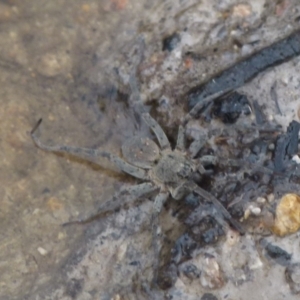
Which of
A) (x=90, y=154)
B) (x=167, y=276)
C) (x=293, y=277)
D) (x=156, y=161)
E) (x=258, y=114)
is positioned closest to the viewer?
(x=293, y=277)

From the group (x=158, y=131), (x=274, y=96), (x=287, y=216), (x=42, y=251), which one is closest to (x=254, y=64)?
(x=274, y=96)

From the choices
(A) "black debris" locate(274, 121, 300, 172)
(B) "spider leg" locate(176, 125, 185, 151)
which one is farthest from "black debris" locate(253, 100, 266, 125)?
(B) "spider leg" locate(176, 125, 185, 151)

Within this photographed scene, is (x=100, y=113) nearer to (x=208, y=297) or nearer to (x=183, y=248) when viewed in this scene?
(x=183, y=248)

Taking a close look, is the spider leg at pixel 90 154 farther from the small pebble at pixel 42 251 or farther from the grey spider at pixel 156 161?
the small pebble at pixel 42 251

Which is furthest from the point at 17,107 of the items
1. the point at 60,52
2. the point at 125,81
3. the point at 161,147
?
the point at 161,147

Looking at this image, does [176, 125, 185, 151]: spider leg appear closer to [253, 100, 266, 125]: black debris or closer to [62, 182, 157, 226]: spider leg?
[62, 182, 157, 226]: spider leg

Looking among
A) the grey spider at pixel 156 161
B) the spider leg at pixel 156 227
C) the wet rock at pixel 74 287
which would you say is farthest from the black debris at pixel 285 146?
the wet rock at pixel 74 287

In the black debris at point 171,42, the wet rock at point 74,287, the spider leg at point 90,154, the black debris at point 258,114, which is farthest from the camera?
the black debris at point 171,42
